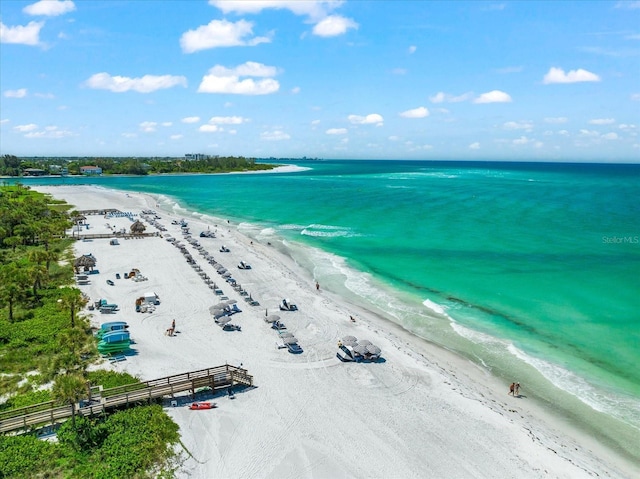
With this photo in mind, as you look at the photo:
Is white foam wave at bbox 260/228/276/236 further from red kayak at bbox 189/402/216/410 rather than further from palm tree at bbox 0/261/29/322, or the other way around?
red kayak at bbox 189/402/216/410

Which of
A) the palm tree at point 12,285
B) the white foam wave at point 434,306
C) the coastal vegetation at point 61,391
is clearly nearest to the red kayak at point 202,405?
the coastal vegetation at point 61,391

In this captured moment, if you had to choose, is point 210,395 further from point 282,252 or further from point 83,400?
point 282,252

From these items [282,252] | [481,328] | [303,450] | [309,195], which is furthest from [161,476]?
[309,195]

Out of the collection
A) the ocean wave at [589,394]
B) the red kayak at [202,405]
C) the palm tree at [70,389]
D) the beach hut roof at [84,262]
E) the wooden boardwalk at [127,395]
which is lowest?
the ocean wave at [589,394]

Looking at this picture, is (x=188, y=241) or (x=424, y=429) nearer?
(x=424, y=429)

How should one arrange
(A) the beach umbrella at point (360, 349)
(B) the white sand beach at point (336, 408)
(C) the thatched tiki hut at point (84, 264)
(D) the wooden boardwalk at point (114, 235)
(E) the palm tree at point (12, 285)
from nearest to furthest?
(B) the white sand beach at point (336, 408), (A) the beach umbrella at point (360, 349), (E) the palm tree at point (12, 285), (C) the thatched tiki hut at point (84, 264), (D) the wooden boardwalk at point (114, 235)

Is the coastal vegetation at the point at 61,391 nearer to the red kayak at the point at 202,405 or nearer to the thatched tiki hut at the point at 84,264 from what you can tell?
the red kayak at the point at 202,405
